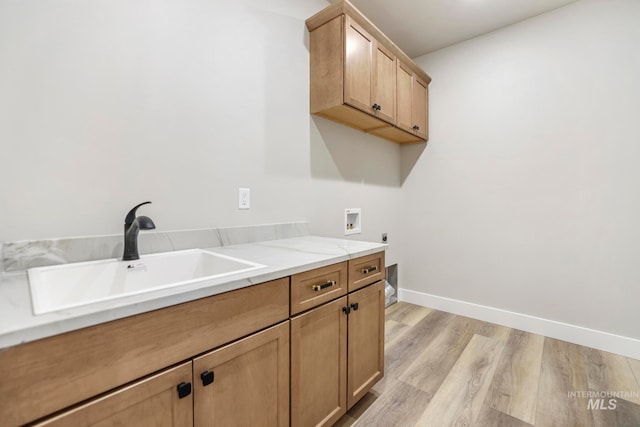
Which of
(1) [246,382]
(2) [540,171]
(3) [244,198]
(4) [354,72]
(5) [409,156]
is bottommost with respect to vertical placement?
(1) [246,382]

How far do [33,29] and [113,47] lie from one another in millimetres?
229

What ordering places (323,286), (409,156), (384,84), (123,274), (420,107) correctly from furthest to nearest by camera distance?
(409,156)
(420,107)
(384,84)
(323,286)
(123,274)

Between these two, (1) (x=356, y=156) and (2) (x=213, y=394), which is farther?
(1) (x=356, y=156)

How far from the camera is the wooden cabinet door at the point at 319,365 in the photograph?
→ 106 cm

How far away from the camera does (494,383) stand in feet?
5.43

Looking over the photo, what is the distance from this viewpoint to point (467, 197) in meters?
2.60

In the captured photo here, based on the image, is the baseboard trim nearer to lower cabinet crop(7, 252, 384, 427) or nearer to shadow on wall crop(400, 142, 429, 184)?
shadow on wall crop(400, 142, 429, 184)

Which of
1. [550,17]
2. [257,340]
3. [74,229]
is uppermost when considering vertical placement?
[550,17]

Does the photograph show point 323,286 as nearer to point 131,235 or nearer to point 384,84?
point 131,235

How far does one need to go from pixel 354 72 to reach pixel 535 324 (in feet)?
8.01

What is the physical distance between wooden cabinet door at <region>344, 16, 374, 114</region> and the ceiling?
1.50 ft

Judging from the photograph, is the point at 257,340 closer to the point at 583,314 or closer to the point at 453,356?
the point at 453,356

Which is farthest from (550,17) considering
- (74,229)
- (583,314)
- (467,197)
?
(74,229)
